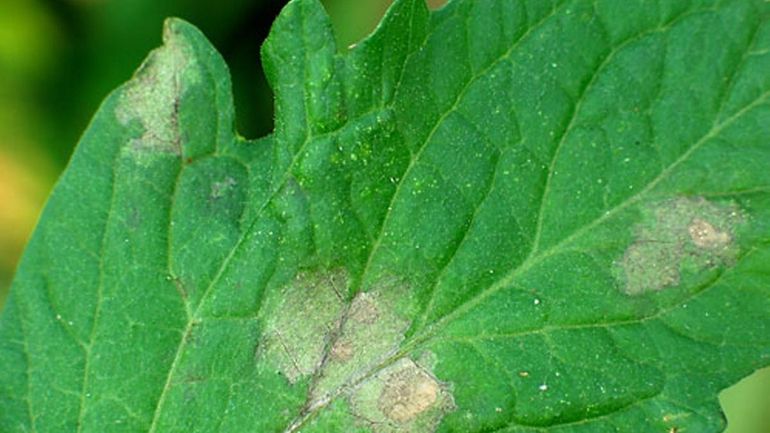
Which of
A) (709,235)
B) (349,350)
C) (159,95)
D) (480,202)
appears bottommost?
(709,235)

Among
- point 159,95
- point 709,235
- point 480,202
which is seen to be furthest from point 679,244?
point 159,95

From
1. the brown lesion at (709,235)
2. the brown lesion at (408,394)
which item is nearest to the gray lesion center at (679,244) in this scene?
the brown lesion at (709,235)

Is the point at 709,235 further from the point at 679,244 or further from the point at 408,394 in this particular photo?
the point at 408,394

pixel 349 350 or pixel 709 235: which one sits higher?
pixel 349 350

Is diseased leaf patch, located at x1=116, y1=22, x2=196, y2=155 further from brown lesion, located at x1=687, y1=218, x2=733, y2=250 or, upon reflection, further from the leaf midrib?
brown lesion, located at x1=687, y1=218, x2=733, y2=250

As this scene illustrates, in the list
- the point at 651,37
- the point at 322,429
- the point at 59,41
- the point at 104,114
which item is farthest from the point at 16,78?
the point at 651,37

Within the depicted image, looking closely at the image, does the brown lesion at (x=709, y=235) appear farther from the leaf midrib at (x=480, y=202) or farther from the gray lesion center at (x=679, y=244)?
the leaf midrib at (x=480, y=202)

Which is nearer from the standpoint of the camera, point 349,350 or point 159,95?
point 349,350

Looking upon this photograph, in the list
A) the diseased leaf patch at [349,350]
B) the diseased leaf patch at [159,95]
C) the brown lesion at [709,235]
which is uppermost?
the diseased leaf patch at [159,95]
